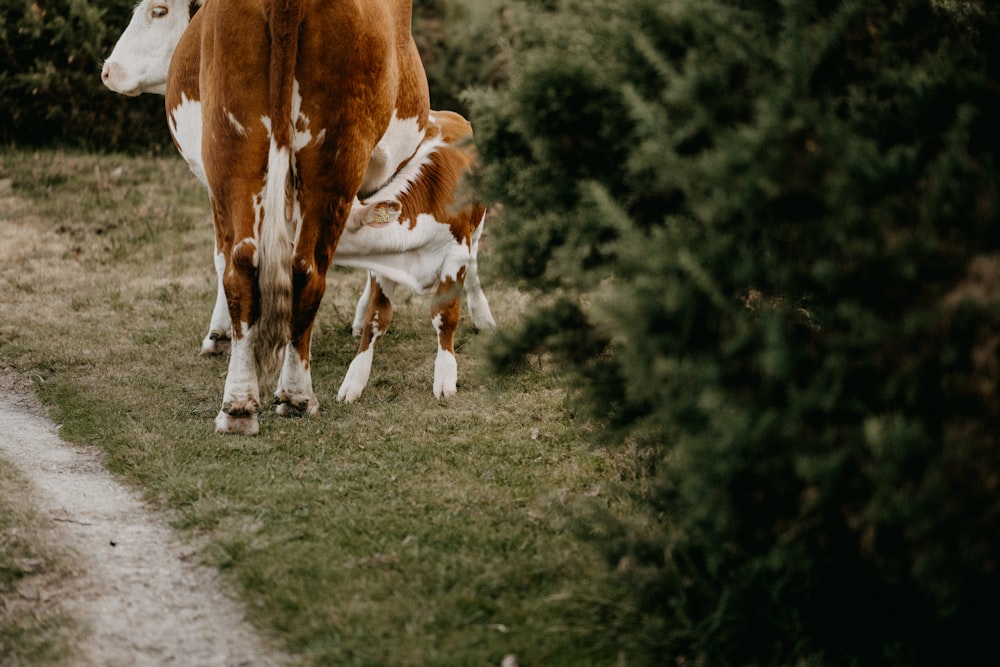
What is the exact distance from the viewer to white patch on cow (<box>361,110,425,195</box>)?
6207 mm

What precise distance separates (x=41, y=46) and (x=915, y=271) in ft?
39.4


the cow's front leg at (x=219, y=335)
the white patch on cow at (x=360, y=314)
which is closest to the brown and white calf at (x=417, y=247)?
the white patch on cow at (x=360, y=314)

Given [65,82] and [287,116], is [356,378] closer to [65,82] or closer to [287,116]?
[287,116]

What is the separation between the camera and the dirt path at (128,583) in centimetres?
346

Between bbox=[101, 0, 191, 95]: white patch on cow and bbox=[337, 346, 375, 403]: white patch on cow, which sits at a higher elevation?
bbox=[101, 0, 191, 95]: white patch on cow

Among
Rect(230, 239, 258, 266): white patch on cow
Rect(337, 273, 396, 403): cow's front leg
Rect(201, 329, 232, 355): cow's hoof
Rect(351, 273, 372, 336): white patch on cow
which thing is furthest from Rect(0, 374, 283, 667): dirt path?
Rect(351, 273, 372, 336): white patch on cow

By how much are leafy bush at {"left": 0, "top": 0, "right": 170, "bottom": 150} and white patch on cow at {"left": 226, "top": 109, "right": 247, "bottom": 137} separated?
25.6 ft

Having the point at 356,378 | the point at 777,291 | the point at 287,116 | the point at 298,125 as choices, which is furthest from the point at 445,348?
the point at 777,291

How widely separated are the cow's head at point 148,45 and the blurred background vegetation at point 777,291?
4436 mm

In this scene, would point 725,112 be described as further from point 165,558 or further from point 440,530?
point 165,558

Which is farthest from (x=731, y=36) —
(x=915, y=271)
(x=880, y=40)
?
(x=915, y=271)

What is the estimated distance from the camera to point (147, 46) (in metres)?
7.48

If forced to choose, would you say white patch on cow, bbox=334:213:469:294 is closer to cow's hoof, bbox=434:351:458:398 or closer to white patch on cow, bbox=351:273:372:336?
cow's hoof, bbox=434:351:458:398

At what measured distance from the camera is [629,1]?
11.0 ft
